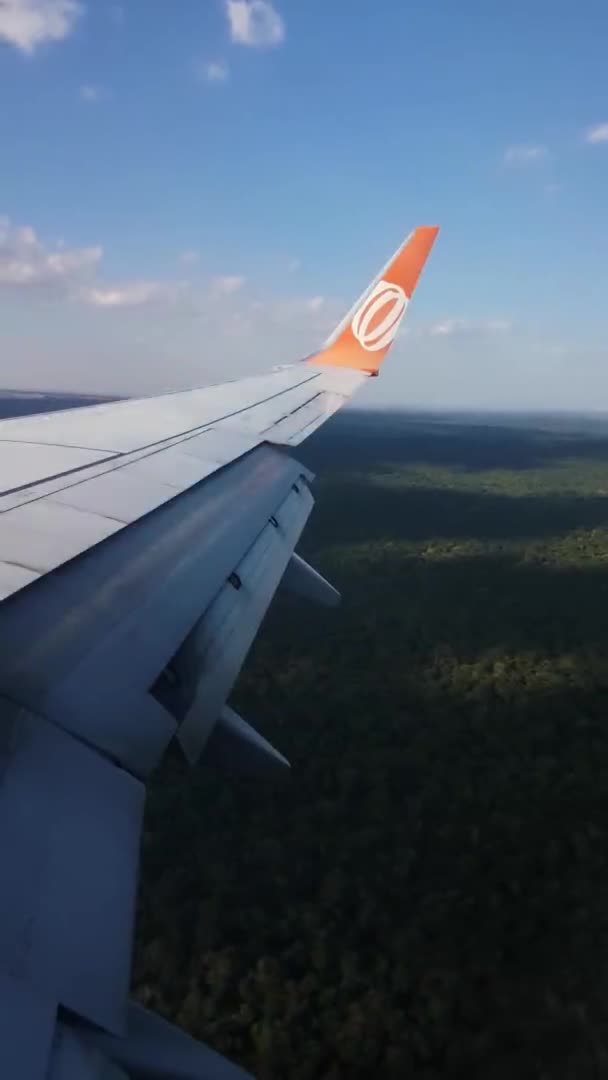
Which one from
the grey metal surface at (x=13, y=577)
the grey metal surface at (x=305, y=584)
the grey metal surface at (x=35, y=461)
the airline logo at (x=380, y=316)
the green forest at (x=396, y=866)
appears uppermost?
the airline logo at (x=380, y=316)

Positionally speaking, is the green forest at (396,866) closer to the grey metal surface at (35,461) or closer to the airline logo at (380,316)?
the grey metal surface at (35,461)

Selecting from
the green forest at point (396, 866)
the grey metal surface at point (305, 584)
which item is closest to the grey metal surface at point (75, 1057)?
the green forest at point (396, 866)

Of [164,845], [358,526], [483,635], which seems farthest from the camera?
[358,526]

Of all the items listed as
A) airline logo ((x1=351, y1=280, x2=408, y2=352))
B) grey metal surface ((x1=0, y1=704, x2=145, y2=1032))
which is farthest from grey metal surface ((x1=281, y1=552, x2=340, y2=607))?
airline logo ((x1=351, y1=280, x2=408, y2=352))

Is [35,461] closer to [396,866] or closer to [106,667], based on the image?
[106,667]

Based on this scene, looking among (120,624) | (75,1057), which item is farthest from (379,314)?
(75,1057)

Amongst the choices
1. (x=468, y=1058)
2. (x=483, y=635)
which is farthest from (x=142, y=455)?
(x=483, y=635)

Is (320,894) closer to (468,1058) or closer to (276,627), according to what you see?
(468,1058)
